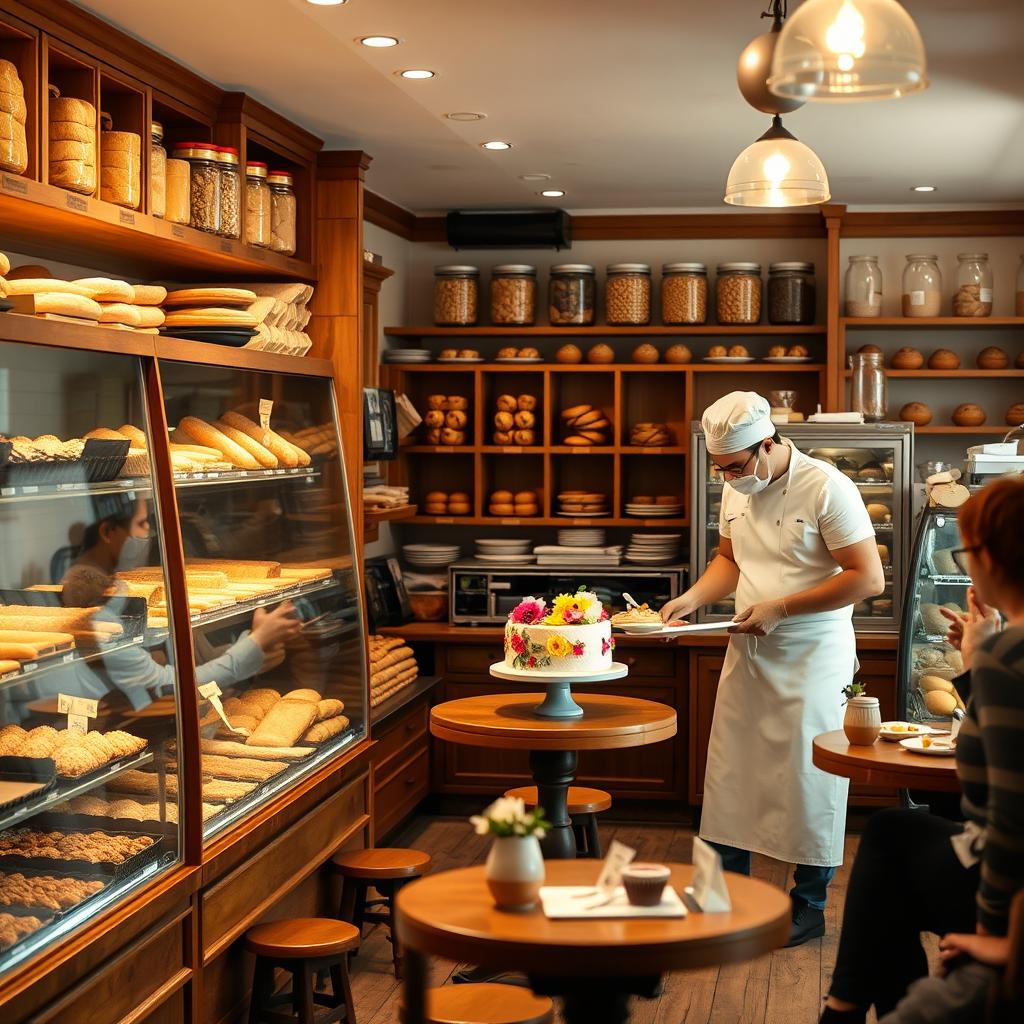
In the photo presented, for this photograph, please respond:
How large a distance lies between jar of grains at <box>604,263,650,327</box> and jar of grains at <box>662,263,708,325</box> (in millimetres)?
101

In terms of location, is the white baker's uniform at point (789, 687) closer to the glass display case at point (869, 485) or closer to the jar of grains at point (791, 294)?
the glass display case at point (869, 485)

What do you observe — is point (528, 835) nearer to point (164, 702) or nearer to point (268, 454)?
point (164, 702)

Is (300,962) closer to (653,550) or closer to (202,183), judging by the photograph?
(202,183)

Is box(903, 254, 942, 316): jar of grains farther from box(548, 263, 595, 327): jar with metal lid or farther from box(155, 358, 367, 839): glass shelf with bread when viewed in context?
box(155, 358, 367, 839): glass shelf with bread

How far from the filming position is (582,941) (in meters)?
2.09

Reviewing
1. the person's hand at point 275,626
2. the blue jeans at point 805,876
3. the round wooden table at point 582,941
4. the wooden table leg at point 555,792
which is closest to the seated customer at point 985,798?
the round wooden table at point 582,941

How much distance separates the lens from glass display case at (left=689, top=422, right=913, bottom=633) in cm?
584

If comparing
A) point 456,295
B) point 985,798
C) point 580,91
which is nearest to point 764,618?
point 580,91

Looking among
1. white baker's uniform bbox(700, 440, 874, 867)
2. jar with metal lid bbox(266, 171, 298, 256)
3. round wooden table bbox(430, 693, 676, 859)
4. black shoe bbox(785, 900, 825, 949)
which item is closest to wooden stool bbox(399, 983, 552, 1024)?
round wooden table bbox(430, 693, 676, 859)

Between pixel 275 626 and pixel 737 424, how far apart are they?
1545mm

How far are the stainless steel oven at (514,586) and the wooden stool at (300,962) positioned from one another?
276cm

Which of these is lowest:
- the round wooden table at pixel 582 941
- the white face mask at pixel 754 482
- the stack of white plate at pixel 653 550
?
the round wooden table at pixel 582 941

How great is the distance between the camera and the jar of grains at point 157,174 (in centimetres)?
368

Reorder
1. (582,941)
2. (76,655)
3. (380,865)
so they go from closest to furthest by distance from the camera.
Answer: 1. (582,941)
2. (76,655)
3. (380,865)
